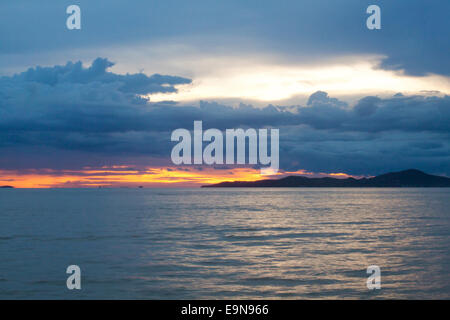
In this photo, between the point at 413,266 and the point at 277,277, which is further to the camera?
the point at 413,266

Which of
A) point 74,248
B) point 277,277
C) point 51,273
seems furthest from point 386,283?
point 74,248

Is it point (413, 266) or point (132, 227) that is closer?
point (413, 266)

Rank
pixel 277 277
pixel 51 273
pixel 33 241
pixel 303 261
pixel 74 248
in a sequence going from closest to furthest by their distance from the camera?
pixel 277 277
pixel 51 273
pixel 303 261
pixel 74 248
pixel 33 241

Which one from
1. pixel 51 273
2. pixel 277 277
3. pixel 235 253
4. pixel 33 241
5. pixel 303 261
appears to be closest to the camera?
pixel 277 277

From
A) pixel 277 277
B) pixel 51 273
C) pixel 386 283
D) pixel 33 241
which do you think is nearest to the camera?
pixel 386 283

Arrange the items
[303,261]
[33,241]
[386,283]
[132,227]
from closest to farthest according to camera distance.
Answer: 1. [386,283]
2. [303,261]
3. [33,241]
4. [132,227]
